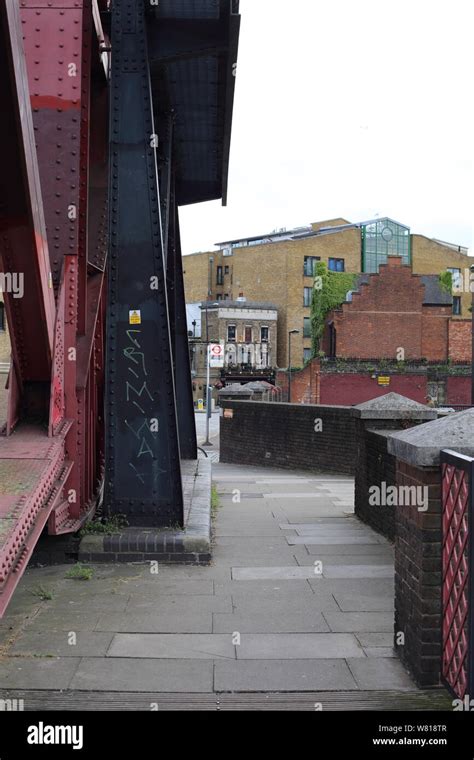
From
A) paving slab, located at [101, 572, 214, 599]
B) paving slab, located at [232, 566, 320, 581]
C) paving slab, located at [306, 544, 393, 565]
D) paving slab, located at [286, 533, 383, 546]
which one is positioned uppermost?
paving slab, located at [101, 572, 214, 599]

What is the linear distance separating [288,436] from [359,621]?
51.0 feet

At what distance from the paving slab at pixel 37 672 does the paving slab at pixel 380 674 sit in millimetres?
1697

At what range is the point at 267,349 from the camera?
77.7 meters

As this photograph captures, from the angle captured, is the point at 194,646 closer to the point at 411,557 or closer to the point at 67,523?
the point at 411,557

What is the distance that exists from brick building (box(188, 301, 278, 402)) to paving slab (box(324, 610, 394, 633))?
68607 mm

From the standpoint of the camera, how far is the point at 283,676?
16.7 feet

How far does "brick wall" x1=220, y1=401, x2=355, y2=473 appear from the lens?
760 inches

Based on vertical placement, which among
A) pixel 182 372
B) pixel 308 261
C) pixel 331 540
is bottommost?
pixel 331 540

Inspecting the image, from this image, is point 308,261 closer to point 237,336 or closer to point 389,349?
point 237,336

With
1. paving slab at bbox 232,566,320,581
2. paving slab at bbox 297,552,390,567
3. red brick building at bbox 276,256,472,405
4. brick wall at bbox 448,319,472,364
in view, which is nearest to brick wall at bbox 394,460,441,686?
paving slab at bbox 232,566,320,581

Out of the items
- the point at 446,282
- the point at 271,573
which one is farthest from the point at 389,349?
the point at 271,573

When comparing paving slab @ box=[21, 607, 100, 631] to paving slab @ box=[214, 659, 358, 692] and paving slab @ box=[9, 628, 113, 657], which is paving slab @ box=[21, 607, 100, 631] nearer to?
paving slab @ box=[9, 628, 113, 657]

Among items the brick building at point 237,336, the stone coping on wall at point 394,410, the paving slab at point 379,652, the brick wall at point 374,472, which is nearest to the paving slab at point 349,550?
the brick wall at point 374,472
